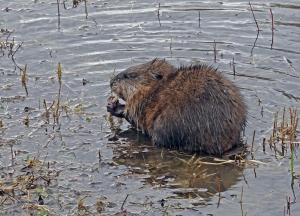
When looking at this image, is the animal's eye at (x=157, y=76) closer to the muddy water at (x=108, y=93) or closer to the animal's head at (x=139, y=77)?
the animal's head at (x=139, y=77)

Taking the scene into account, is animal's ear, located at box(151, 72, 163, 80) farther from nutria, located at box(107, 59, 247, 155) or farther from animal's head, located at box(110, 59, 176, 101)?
nutria, located at box(107, 59, 247, 155)

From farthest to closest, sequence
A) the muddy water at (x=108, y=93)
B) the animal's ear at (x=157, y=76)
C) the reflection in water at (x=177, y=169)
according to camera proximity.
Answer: the animal's ear at (x=157, y=76) → the reflection in water at (x=177, y=169) → the muddy water at (x=108, y=93)

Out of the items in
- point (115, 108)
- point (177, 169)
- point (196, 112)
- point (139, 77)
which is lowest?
point (177, 169)

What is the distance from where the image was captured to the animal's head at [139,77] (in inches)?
350

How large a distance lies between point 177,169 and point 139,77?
4.79ft

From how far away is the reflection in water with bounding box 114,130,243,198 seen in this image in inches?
294

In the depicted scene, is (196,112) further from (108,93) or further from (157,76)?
(108,93)

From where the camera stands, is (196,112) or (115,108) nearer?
(196,112)

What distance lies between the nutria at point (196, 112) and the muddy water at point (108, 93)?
187 mm

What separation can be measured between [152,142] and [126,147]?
0.89ft

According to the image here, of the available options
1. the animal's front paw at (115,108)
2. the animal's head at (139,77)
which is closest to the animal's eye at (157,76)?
A: the animal's head at (139,77)

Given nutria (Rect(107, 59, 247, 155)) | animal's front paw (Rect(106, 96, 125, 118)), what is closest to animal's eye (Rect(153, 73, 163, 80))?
nutria (Rect(107, 59, 247, 155))

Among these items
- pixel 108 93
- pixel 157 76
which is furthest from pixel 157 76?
pixel 108 93

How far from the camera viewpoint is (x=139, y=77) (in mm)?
8992
